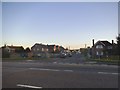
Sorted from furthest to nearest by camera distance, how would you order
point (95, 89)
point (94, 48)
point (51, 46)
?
point (51, 46) < point (94, 48) < point (95, 89)

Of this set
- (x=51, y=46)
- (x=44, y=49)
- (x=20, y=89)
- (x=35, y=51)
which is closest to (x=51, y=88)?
(x=20, y=89)

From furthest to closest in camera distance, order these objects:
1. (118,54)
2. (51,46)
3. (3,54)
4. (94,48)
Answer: (51,46) < (94,48) < (3,54) < (118,54)

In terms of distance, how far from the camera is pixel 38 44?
110438mm

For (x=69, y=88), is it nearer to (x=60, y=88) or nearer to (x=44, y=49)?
(x=60, y=88)

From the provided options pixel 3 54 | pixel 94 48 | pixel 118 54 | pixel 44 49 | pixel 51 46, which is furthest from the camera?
pixel 51 46

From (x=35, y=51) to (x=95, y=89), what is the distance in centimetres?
9957

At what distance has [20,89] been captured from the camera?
8.98 meters

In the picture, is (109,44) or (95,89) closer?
(95,89)

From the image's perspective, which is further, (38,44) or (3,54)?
(38,44)

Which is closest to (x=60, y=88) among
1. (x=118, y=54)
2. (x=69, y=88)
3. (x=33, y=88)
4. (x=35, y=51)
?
(x=69, y=88)

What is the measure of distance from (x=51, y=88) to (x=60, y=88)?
382mm

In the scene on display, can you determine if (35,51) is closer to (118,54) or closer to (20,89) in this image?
(118,54)

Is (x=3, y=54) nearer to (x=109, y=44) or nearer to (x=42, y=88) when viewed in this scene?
(x=109, y=44)

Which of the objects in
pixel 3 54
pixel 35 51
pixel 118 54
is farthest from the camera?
pixel 35 51
